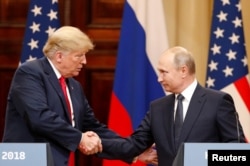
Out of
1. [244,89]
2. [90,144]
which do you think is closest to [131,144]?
[90,144]

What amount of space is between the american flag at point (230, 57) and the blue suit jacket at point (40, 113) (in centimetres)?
144

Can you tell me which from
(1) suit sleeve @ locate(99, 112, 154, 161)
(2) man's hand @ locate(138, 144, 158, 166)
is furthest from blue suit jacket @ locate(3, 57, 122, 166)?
(2) man's hand @ locate(138, 144, 158, 166)

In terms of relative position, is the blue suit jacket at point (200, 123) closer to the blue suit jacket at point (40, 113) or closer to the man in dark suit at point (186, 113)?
the man in dark suit at point (186, 113)

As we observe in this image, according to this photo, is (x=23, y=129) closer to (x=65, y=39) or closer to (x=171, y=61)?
(x=65, y=39)

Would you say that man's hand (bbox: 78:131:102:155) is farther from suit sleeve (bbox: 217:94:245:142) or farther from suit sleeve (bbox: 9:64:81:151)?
suit sleeve (bbox: 217:94:245:142)

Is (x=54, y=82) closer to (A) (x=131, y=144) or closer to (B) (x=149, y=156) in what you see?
(A) (x=131, y=144)

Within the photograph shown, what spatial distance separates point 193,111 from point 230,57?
4.20ft

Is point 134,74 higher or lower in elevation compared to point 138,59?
lower

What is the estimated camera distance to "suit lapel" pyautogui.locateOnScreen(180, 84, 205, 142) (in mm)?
4098

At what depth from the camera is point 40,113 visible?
414 cm

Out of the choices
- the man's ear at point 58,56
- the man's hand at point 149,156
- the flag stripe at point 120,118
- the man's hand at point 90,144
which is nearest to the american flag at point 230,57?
the flag stripe at point 120,118

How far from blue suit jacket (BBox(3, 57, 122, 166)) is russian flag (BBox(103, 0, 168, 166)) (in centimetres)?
110

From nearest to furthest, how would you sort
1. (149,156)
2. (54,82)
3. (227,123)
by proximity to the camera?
(227,123), (54,82), (149,156)

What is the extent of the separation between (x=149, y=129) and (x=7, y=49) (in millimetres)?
1973
